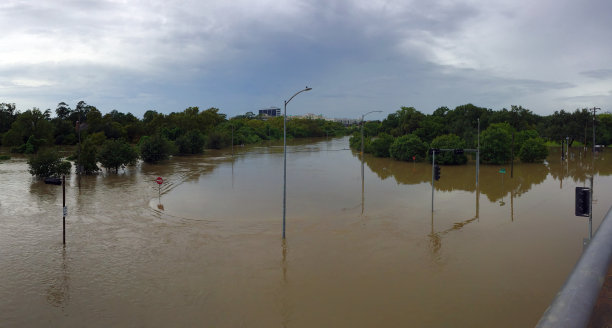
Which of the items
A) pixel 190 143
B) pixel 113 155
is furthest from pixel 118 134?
pixel 113 155

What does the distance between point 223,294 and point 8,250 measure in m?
11.3

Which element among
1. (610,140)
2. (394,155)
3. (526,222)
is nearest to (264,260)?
(526,222)

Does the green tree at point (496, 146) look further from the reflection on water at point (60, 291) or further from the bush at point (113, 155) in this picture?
the reflection on water at point (60, 291)

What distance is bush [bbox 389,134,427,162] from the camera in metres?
58.1

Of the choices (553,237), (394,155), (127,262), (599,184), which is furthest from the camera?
(394,155)

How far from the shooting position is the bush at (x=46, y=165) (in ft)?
126

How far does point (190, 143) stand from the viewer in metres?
73.2

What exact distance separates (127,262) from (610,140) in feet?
332

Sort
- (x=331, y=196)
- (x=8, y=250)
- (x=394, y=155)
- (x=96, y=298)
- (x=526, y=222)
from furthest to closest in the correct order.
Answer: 1. (x=394, y=155)
2. (x=331, y=196)
3. (x=526, y=222)
4. (x=8, y=250)
5. (x=96, y=298)

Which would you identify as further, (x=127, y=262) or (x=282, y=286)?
(x=127, y=262)

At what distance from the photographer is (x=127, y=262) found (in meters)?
16.3

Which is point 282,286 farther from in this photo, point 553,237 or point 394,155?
point 394,155

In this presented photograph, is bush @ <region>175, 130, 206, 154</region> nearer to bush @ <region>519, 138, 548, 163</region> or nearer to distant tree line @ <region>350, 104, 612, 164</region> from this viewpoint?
distant tree line @ <region>350, 104, 612, 164</region>

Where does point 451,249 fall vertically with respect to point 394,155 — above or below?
below
